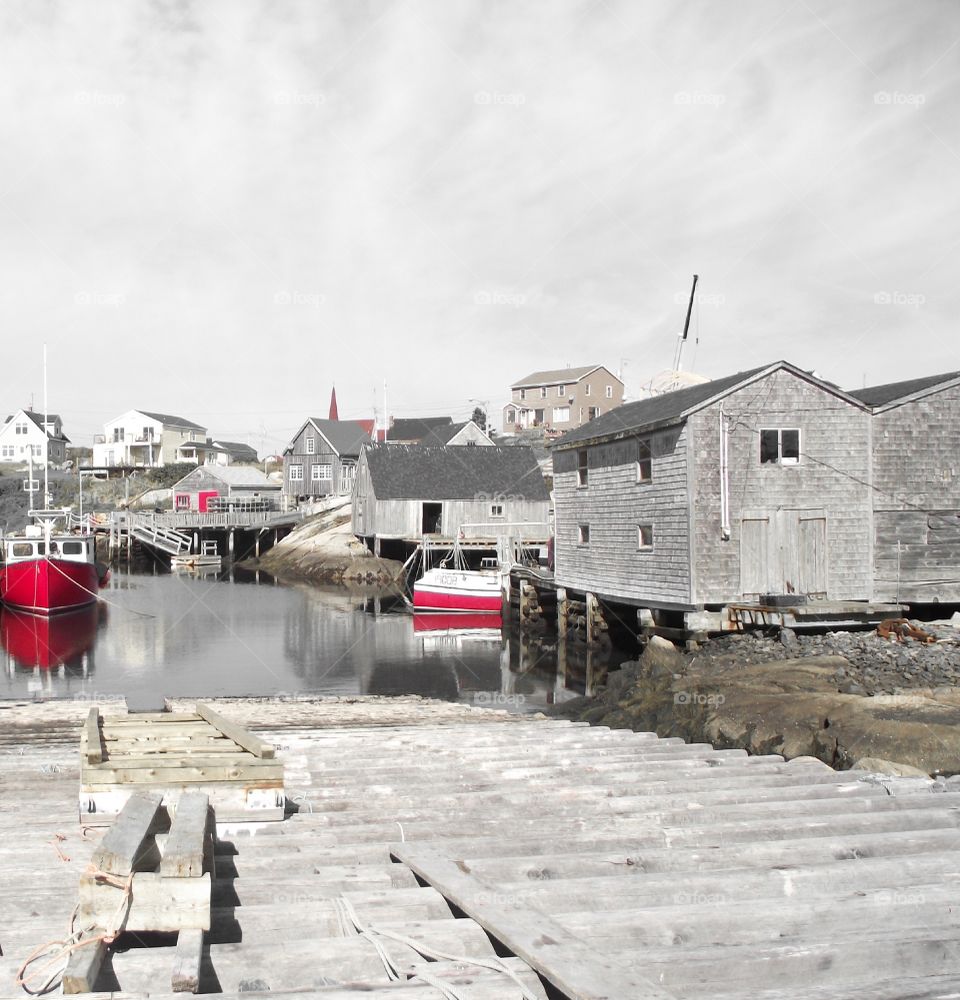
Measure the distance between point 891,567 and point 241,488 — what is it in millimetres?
73574

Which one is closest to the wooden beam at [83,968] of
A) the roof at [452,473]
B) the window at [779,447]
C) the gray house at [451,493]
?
the window at [779,447]

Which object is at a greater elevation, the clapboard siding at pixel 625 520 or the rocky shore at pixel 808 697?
the clapboard siding at pixel 625 520

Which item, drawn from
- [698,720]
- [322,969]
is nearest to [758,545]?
[698,720]

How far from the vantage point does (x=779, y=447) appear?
25.4m

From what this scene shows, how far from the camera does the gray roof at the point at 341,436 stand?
267ft

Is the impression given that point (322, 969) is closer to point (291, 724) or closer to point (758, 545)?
point (291, 724)

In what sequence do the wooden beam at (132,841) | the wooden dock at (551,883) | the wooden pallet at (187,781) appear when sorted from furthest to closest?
A: the wooden pallet at (187,781) → the wooden beam at (132,841) → the wooden dock at (551,883)

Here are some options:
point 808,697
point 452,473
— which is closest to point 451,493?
point 452,473

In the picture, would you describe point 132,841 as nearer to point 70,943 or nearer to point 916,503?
point 70,943

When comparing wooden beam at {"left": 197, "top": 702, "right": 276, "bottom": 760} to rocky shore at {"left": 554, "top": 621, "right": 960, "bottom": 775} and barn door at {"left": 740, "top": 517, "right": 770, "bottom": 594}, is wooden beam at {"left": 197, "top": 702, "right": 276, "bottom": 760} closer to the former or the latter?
rocky shore at {"left": 554, "top": 621, "right": 960, "bottom": 775}

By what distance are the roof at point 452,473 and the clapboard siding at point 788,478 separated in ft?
96.2

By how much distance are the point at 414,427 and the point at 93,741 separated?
8575 cm

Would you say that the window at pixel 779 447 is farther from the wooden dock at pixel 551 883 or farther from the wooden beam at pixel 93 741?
the wooden beam at pixel 93 741

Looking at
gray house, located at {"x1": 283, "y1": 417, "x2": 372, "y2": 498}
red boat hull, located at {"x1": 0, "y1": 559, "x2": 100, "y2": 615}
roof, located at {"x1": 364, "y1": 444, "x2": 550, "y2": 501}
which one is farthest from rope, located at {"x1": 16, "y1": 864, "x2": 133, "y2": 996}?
gray house, located at {"x1": 283, "y1": 417, "x2": 372, "y2": 498}
